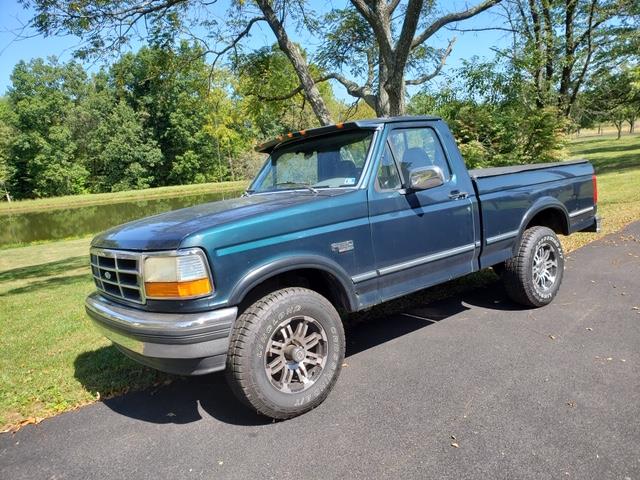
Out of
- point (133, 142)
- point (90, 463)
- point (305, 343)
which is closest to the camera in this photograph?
point (90, 463)

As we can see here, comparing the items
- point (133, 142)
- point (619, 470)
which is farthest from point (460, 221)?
point (133, 142)

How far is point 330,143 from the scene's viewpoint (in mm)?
4336

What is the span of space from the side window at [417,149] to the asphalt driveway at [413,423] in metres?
1.62

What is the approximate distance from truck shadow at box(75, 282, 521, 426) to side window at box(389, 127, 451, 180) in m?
1.61

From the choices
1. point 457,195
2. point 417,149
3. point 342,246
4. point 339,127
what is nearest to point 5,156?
point 339,127

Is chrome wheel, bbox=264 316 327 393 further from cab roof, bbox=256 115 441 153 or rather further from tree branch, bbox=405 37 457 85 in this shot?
tree branch, bbox=405 37 457 85

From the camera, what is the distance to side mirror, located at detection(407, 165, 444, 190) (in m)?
3.86

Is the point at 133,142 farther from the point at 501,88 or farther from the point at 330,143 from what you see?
the point at 330,143

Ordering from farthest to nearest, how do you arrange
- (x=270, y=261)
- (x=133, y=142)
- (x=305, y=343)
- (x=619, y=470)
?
(x=133, y=142), (x=305, y=343), (x=270, y=261), (x=619, y=470)

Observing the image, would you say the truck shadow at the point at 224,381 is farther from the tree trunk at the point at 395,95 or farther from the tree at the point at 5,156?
the tree at the point at 5,156

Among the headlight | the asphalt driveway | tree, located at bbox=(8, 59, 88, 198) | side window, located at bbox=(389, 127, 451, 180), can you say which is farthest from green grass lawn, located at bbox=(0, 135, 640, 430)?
tree, located at bbox=(8, 59, 88, 198)

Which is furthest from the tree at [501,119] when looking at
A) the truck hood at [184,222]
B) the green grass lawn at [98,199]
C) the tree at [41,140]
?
the tree at [41,140]

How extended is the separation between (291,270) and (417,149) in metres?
1.79

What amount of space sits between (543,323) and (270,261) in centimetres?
299
